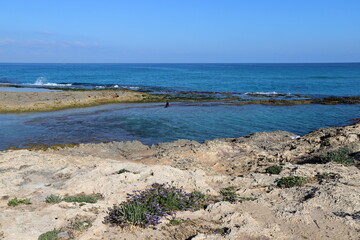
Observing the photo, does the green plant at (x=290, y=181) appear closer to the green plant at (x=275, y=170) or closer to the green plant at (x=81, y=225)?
the green plant at (x=275, y=170)

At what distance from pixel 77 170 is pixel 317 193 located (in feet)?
25.7

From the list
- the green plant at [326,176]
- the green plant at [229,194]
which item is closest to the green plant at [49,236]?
the green plant at [229,194]

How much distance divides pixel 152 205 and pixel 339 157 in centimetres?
843

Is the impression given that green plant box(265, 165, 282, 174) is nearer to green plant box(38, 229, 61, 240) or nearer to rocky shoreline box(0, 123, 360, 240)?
rocky shoreline box(0, 123, 360, 240)

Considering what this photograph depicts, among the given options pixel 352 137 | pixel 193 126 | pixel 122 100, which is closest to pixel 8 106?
pixel 122 100

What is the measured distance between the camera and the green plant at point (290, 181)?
31.5ft

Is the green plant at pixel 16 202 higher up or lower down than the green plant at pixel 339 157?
lower down

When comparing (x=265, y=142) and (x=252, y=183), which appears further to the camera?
(x=265, y=142)

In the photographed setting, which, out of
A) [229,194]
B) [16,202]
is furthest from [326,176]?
[16,202]

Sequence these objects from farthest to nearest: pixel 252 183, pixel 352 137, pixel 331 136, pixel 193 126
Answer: pixel 193 126
pixel 331 136
pixel 352 137
pixel 252 183

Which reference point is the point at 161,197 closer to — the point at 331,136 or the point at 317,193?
the point at 317,193

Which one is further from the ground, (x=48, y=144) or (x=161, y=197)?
(x=161, y=197)

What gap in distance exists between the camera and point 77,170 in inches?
431

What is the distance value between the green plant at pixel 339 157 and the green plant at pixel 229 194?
513cm
